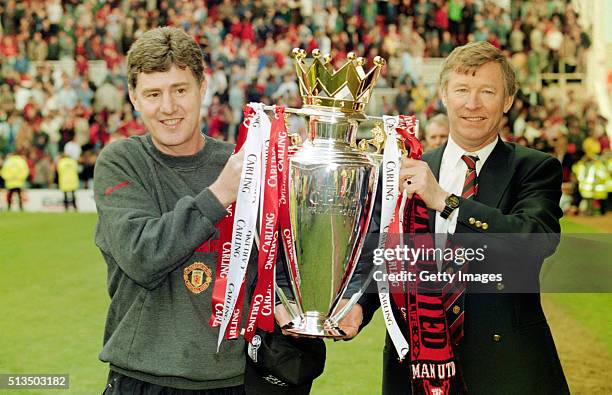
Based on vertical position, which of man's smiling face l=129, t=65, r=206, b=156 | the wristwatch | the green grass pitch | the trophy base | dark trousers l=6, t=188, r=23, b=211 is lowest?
dark trousers l=6, t=188, r=23, b=211

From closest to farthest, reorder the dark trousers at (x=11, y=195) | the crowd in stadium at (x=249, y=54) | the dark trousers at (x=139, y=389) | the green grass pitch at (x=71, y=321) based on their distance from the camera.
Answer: the dark trousers at (x=139, y=389)
the green grass pitch at (x=71, y=321)
the dark trousers at (x=11, y=195)
the crowd in stadium at (x=249, y=54)

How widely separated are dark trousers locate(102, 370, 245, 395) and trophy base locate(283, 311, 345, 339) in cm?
19

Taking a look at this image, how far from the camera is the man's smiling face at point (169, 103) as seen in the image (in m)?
1.92

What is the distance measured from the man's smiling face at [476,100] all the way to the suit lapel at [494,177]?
7 cm

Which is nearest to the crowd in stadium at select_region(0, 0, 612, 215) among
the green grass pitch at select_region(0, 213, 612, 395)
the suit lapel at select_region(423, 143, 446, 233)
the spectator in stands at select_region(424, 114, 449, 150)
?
the green grass pitch at select_region(0, 213, 612, 395)

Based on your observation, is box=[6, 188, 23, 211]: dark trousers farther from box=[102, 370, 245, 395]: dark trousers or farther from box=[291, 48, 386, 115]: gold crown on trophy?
box=[291, 48, 386, 115]: gold crown on trophy

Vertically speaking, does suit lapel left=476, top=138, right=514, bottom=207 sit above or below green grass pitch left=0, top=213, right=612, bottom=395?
above

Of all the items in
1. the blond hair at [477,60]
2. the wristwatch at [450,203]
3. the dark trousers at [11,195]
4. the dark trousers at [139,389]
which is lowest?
the dark trousers at [11,195]

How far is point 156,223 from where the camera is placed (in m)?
1.82

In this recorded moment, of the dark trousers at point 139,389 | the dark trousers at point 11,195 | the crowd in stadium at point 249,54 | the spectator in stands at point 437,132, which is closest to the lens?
the dark trousers at point 139,389

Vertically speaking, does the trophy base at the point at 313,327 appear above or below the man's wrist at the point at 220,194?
below

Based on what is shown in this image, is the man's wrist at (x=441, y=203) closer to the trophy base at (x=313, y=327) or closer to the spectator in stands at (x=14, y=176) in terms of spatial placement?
the trophy base at (x=313, y=327)

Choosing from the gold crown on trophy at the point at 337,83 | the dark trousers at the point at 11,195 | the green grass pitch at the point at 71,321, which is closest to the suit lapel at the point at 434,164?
the gold crown on trophy at the point at 337,83

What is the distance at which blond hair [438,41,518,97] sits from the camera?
2.14 meters
